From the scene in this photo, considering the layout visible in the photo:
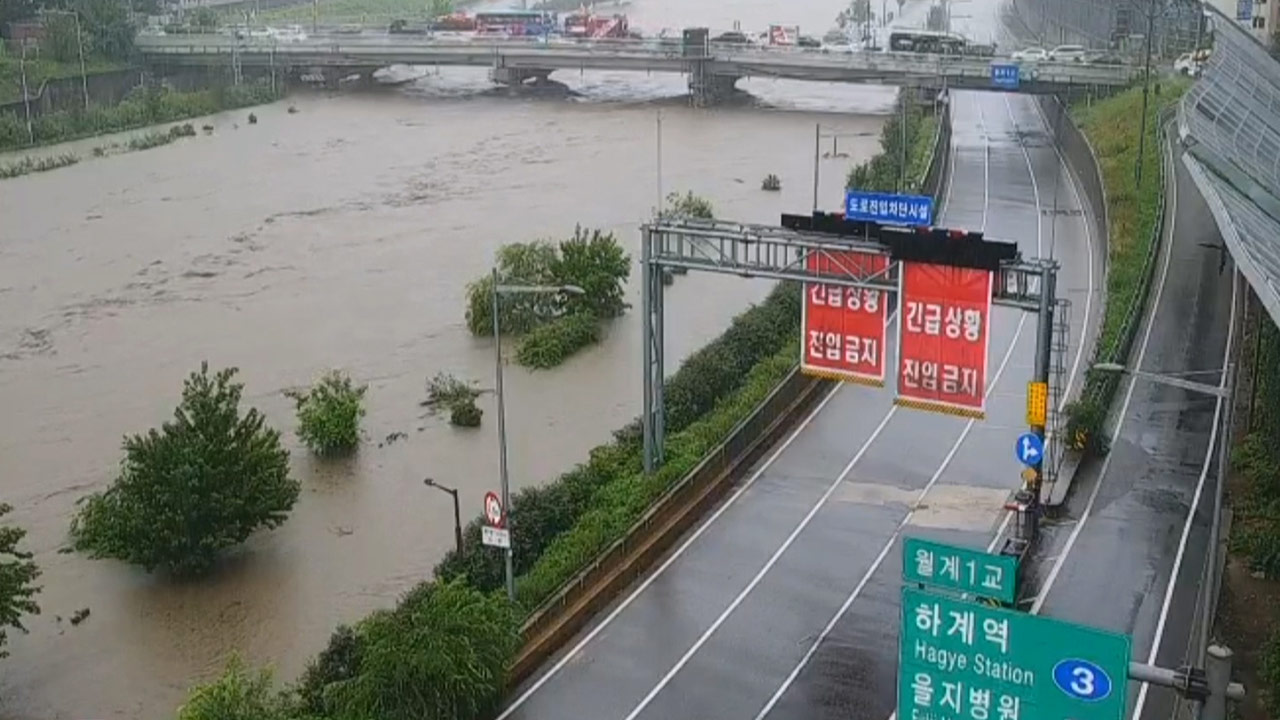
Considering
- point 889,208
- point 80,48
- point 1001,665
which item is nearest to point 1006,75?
point 889,208

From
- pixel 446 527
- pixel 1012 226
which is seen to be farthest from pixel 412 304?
pixel 1012 226

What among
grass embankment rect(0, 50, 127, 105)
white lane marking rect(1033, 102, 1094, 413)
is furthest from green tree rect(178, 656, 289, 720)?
grass embankment rect(0, 50, 127, 105)

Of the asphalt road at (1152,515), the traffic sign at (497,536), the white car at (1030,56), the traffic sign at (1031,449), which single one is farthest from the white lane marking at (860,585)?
the white car at (1030,56)

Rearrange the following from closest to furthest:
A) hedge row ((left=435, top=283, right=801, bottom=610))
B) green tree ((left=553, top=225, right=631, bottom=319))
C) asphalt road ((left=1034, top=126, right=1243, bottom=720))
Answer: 1. asphalt road ((left=1034, top=126, right=1243, bottom=720))
2. hedge row ((left=435, top=283, right=801, bottom=610))
3. green tree ((left=553, top=225, right=631, bottom=319))

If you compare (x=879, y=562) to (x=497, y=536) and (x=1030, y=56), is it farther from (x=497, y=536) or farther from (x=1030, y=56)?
(x=1030, y=56)

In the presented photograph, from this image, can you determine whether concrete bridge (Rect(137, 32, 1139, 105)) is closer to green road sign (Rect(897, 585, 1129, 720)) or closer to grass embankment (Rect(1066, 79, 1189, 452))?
grass embankment (Rect(1066, 79, 1189, 452))
